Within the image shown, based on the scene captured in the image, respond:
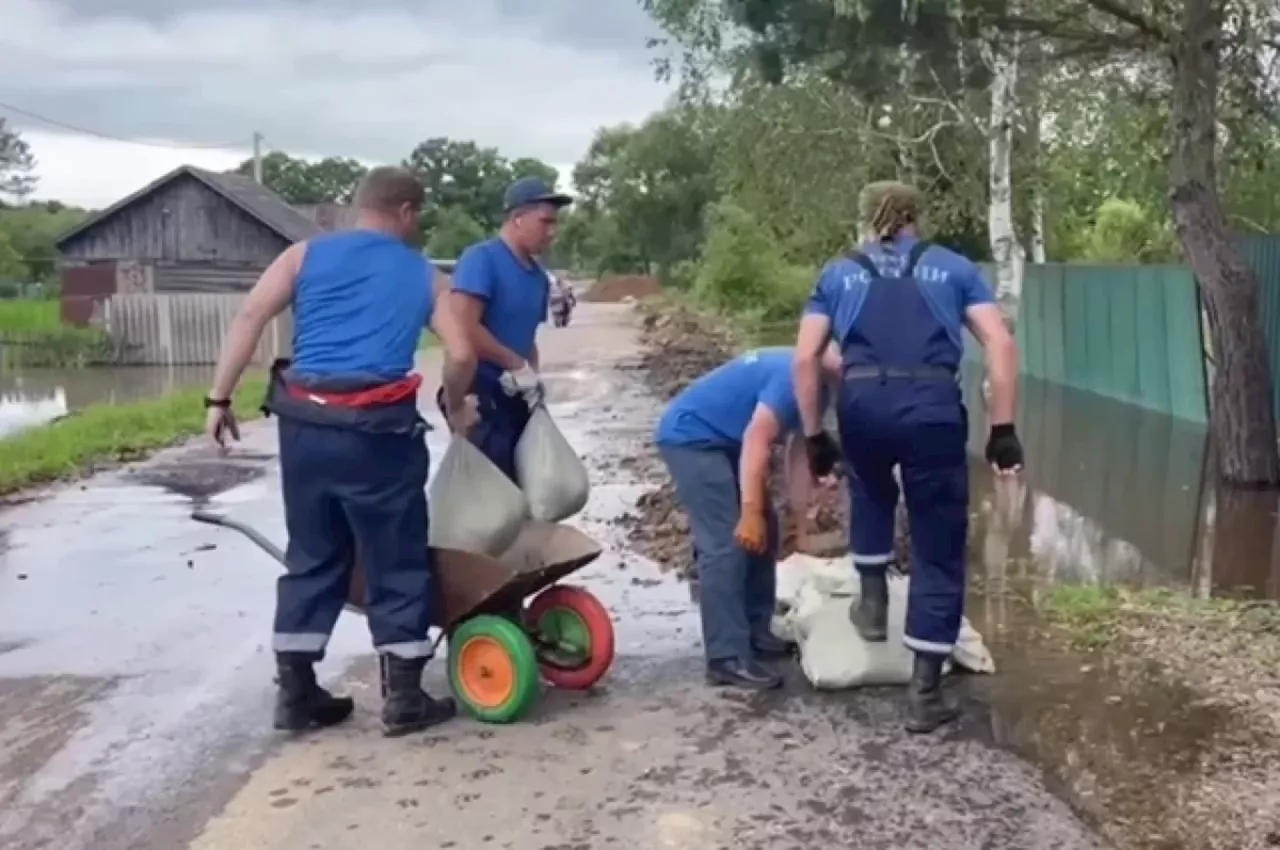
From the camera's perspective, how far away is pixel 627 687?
609 centimetres

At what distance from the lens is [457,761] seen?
5.20 meters

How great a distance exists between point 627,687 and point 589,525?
3821mm

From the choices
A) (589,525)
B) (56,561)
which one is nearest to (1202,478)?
(589,525)

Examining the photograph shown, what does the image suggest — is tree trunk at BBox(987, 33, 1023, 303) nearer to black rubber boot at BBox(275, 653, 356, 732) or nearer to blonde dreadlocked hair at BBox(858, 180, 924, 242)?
blonde dreadlocked hair at BBox(858, 180, 924, 242)

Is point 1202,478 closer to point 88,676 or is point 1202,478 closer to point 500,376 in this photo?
point 500,376

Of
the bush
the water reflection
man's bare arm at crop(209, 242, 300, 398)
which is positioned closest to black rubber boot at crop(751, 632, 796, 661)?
the water reflection

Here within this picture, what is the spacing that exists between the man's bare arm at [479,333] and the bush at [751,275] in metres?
32.8

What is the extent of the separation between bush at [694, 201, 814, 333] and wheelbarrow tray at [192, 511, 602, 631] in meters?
33.1

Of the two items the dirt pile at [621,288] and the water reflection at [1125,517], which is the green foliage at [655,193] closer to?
the dirt pile at [621,288]

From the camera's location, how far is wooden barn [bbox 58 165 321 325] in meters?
45.5

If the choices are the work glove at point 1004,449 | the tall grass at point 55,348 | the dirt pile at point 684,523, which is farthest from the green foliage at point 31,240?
the work glove at point 1004,449

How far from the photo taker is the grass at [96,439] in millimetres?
12820

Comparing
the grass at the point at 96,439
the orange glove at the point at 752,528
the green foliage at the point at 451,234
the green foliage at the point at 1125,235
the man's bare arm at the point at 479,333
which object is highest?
the green foliage at the point at 451,234

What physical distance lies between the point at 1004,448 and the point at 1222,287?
6733 millimetres
